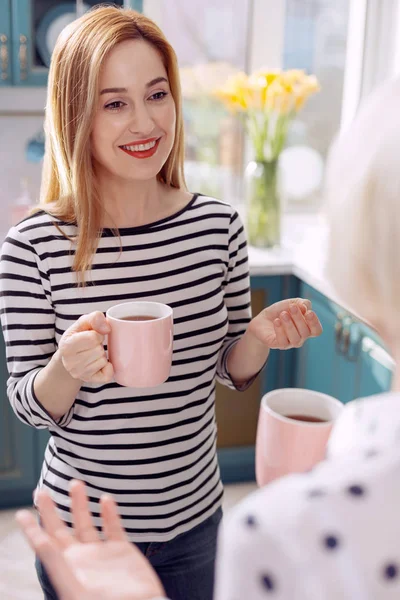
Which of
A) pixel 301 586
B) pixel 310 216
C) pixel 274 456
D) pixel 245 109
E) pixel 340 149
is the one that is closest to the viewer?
pixel 301 586

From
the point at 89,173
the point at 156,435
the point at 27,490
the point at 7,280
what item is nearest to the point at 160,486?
the point at 156,435

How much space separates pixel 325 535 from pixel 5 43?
216 centimetres

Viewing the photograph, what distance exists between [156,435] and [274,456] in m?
0.30

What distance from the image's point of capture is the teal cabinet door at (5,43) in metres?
2.29

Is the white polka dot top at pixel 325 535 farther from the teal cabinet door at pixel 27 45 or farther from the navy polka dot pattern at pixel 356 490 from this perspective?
the teal cabinet door at pixel 27 45

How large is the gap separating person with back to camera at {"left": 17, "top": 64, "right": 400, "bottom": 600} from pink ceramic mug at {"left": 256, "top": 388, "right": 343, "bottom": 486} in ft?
0.94

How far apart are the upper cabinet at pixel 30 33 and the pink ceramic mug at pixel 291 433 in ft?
5.53

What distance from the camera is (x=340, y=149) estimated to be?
0.66 metres

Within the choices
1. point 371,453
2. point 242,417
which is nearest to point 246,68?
point 242,417

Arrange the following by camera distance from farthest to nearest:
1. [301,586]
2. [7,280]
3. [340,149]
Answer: [7,280] < [340,149] < [301,586]

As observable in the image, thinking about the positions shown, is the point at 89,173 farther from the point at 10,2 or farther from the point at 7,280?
the point at 10,2

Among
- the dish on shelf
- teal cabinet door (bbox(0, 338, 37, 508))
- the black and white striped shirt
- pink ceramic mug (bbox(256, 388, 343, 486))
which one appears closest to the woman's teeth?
the black and white striped shirt

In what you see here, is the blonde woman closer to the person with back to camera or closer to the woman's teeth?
the woman's teeth

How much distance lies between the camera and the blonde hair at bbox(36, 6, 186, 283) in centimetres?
118
